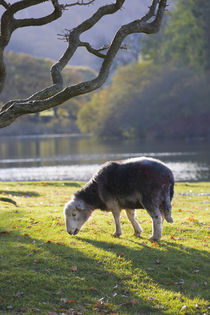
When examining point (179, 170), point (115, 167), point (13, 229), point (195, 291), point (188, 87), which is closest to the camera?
point (195, 291)

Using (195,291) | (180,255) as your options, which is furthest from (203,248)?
(195,291)

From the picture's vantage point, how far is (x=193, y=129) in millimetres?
86500

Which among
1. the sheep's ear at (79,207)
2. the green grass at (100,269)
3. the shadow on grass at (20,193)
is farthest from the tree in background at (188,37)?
the sheep's ear at (79,207)

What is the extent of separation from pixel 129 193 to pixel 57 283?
334 cm

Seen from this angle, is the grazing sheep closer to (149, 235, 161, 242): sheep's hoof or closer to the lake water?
(149, 235, 161, 242): sheep's hoof

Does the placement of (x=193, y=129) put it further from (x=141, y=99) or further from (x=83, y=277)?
(x=83, y=277)

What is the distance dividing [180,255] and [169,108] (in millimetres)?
77402

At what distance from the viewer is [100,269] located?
387 inches

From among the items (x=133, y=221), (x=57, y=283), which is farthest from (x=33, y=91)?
(x=57, y=283)

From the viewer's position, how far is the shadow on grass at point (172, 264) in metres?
9.39

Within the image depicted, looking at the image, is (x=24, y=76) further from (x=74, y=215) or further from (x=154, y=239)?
(x=154, y=239)

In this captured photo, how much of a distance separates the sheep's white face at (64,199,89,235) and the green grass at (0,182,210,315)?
11.1 inches

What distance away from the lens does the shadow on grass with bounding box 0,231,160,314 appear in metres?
8.50

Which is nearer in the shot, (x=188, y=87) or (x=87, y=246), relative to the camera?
(x=87, y=246)
